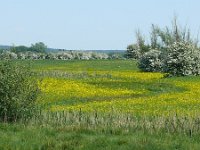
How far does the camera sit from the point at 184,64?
61781mm

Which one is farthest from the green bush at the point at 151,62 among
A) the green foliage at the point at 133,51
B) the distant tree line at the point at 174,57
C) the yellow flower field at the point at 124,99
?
the green foliage at the point at 133,51

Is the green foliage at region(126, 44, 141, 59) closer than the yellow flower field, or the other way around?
the yellow flower field

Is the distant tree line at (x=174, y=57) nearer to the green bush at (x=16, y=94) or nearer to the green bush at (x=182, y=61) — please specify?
the green bush at (x=182, y=61)

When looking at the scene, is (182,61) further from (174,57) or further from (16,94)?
(16,94)

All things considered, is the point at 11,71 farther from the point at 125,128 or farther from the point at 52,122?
the point at 125,128

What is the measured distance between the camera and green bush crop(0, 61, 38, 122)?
22141 millimetres

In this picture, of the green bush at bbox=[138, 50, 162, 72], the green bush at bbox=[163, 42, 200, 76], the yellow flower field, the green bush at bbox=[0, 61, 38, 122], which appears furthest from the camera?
the green bush at bbox=[138, 50, 162, 72]

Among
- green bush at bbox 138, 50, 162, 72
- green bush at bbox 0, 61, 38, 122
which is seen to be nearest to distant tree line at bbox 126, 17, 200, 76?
green bush at bbox 138, 50, 162, 72

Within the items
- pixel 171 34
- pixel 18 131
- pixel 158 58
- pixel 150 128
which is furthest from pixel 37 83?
pixel 171 34

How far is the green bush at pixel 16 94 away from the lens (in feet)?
72.6

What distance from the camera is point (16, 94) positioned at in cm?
2234

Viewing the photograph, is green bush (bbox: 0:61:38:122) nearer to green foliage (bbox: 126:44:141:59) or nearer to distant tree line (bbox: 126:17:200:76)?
distant tree line (bbox: 126:17:200:76)

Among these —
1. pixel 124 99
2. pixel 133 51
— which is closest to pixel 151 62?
pixel 124 99

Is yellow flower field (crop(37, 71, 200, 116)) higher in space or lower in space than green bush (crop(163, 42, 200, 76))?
lower
